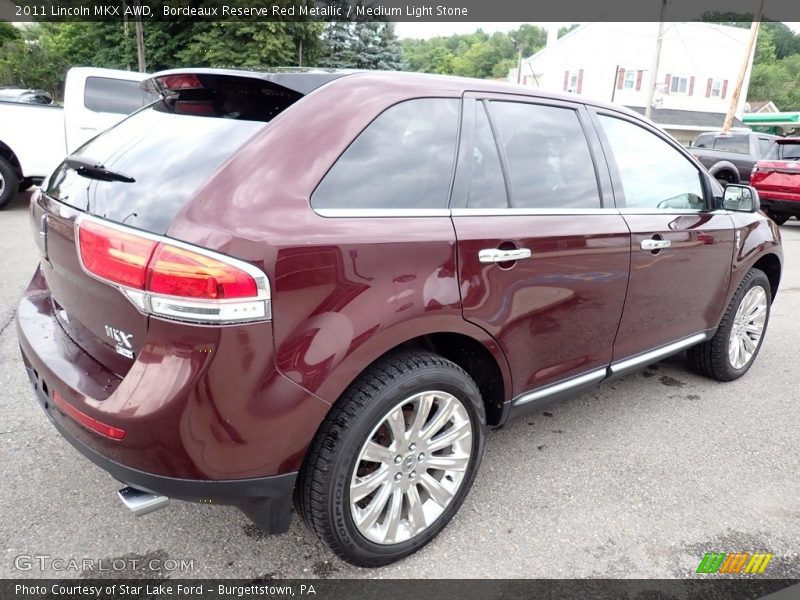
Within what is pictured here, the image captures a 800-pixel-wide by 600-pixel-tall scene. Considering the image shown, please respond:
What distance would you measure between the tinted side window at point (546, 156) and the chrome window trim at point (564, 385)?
2.65 ft

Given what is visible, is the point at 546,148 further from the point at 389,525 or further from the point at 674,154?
the point at 389,525

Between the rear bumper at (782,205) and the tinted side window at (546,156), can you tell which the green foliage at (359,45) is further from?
the tinted side window at (546,156)

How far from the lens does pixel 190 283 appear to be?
165 centimetres

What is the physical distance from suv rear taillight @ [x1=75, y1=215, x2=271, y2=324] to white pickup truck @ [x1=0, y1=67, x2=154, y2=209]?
7561 millimetres

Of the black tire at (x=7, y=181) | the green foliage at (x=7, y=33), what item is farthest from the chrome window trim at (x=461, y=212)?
the green foliage at (x=7, y=33)

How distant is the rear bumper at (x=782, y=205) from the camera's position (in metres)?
10.7

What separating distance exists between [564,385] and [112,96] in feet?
26.8

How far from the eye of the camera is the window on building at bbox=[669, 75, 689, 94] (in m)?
43.7

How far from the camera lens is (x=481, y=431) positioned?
2395mm

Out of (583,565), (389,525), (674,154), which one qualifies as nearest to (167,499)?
(389,525)

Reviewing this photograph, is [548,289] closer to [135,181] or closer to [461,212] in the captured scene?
[461,212]

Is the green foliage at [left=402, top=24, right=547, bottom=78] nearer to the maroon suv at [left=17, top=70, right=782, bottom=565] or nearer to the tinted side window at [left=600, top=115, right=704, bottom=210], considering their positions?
the tinted side window at [left=600, top=115, right=704, bottom=210]

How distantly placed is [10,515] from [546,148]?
8.78 feet

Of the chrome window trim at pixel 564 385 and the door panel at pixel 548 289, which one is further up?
the door panel at pixel 548 289
